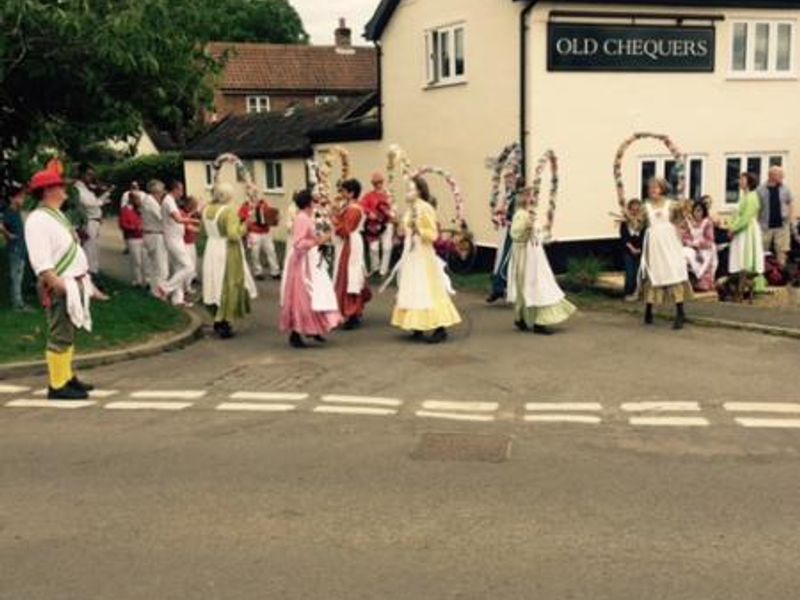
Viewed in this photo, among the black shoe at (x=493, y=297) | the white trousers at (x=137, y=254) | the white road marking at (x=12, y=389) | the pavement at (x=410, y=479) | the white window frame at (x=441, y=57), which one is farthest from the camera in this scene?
the white window frame at (x=441, y=57)

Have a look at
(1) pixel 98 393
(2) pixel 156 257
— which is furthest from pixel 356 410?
(2) pixel 156 257

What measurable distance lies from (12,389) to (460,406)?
14.8ft

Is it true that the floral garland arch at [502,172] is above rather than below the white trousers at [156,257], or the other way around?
above

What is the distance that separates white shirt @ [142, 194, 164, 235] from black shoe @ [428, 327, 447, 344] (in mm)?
6074

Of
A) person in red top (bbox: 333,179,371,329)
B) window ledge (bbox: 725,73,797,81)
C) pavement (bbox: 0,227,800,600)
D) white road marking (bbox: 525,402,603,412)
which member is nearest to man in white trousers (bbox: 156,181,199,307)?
person in red top (bbox: 333,179,371,329)

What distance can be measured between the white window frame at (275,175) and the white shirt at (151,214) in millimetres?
12734

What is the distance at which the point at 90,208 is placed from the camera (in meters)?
17.0

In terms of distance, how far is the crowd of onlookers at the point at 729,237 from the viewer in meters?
15.3

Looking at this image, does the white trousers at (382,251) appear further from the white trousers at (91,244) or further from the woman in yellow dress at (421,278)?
the woman in yellow dress at (421,278)

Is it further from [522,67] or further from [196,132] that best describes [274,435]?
[196,132]

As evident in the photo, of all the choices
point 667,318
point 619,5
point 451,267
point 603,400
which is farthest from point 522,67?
point 603,400

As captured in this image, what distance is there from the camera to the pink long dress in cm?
1195

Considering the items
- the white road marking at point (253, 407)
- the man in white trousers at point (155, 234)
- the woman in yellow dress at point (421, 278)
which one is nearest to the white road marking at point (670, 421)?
the white road marking at point (253, 407)

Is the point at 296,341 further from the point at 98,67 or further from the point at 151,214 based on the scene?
the point at 151,214
